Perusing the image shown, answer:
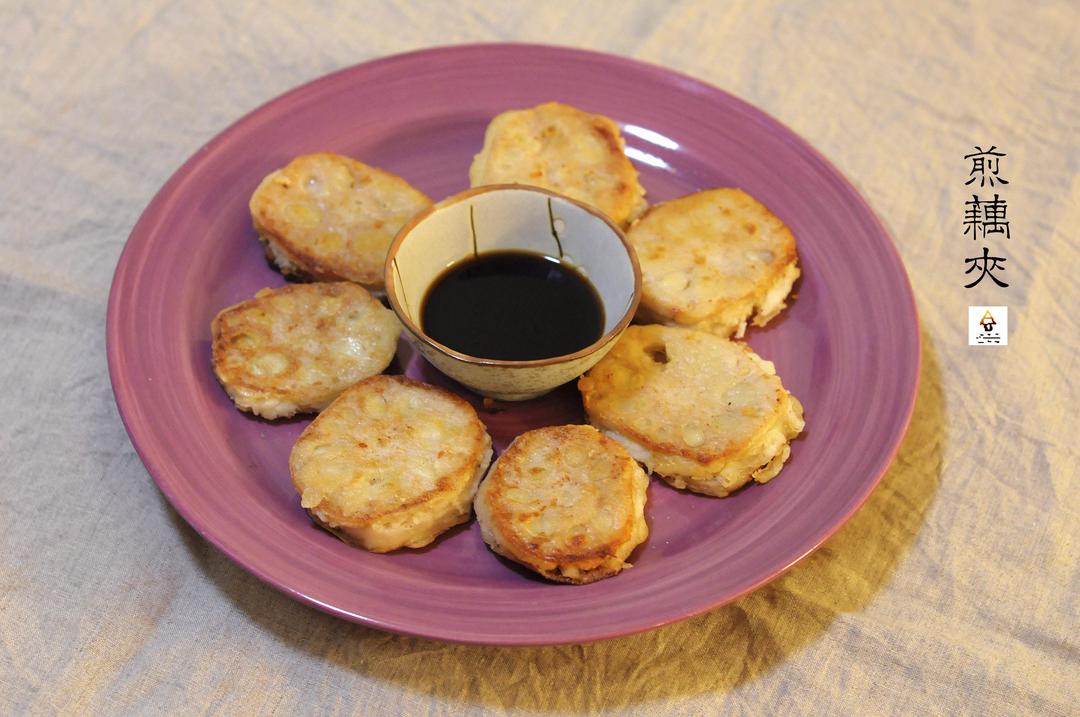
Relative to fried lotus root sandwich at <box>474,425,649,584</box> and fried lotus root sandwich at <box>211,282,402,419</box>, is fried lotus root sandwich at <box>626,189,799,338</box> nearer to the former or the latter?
fried lotus root sandwich at <box>474,425,649,584</box>

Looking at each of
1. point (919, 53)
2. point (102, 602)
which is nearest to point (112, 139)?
point (102, 602)

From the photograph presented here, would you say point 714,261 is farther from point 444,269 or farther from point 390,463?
point 390,463

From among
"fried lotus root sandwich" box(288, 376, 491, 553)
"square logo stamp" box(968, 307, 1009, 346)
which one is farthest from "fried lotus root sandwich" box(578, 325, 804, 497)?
"square logo stamp" box(968, 307, 1009, 346)

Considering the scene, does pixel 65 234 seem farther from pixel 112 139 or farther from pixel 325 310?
pixel 325 310

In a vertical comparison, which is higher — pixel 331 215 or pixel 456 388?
pixel 331 215

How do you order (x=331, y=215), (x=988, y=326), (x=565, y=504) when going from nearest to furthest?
1. (x=565, y=504)
2. (x=331, y=215)
3. (x=988, y=326)

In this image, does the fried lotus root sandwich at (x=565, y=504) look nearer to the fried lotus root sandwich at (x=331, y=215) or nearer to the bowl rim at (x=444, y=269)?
the bowl rim at (x=444, y=269)

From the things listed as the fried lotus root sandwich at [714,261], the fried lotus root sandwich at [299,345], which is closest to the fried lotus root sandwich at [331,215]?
the fried lotus root sandwich at [299,345]

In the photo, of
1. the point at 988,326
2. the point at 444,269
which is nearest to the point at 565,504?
the point at 444,269
